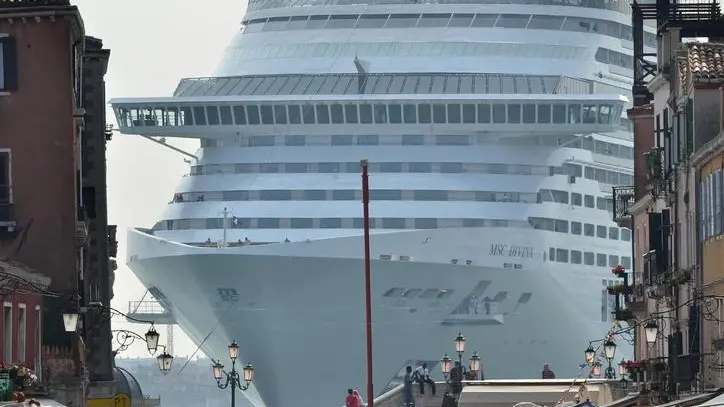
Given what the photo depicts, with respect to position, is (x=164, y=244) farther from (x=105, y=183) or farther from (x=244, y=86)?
(x=105, y=183)

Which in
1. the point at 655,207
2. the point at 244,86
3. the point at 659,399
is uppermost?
the point at 244,86

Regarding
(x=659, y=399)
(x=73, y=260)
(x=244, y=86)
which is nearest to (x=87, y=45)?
(x=73, y=260)

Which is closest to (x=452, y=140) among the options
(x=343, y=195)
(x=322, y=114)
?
(x=322, y=114)

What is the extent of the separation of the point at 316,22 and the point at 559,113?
36.9 feet

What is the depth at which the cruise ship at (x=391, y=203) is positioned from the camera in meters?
94.0

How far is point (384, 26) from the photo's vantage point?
10494 centimetres

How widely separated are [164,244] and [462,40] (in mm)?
16083

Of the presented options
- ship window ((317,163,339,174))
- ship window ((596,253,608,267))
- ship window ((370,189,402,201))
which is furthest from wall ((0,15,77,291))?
ship window ((596,253,608,267))

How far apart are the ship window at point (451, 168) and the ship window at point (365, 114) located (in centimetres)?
299

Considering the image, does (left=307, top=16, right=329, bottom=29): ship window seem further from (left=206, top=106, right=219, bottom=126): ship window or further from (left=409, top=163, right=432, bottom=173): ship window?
(left=409, top=163, right=432, bottom=173): ship window

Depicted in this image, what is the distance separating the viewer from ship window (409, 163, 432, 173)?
96.8 m

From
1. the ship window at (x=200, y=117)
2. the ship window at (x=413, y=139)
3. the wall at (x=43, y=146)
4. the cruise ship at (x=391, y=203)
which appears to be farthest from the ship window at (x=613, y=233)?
the wall at (x=43, y=146)

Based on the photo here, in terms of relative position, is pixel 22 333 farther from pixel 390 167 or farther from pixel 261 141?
pixel 261 141

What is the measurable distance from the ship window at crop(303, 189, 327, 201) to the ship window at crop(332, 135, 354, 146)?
2.98 metres
